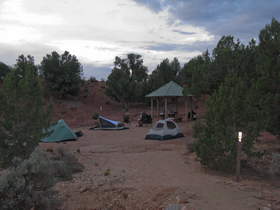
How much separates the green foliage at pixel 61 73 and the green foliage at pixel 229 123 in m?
32.7

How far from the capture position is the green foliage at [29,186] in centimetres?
515

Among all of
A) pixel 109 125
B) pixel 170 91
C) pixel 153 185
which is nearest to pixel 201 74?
pixel 109 125

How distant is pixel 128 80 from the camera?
41062mm

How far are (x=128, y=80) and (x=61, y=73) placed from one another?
833 cm

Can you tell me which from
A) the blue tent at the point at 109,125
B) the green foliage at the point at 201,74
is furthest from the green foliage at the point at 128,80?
the green foliage at the point at 201,74

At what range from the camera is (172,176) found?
350 inches

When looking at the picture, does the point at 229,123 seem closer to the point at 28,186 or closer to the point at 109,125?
the point at 28,186

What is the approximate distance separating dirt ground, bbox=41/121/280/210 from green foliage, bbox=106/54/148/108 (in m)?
27.8

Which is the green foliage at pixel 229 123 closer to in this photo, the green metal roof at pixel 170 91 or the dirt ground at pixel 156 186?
the dirt ground at pixel 156 186

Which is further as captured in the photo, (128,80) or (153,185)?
(128,80)

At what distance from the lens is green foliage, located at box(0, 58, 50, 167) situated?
9.06 meters

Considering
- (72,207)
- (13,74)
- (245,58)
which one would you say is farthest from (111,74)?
(72,207)

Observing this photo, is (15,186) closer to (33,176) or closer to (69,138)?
(33,176)

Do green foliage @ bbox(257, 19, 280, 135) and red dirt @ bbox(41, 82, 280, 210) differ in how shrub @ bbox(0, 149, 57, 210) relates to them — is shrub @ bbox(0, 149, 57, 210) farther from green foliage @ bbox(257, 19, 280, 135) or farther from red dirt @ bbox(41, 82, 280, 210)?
green foliage @ bbox(257, 19, 280, 135)
